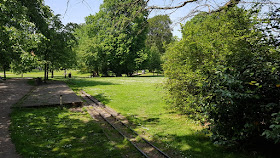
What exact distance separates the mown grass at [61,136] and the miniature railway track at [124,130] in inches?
22.2

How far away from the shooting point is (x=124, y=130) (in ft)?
32.9

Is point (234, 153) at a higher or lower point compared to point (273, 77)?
lower

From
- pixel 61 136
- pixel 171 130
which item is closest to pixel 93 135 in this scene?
pixel 61 136

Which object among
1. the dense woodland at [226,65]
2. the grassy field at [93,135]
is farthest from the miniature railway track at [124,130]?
the dense woodland at [226,65]

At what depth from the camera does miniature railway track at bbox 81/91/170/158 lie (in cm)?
743

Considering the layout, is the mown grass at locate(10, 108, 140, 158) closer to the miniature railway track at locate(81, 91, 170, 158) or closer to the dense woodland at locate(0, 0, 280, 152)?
the miniature railway track at locate(81, 91, 170, 158)

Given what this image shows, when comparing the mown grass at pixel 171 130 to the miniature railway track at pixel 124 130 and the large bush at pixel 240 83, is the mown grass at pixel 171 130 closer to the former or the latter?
the miniature railway track at pixel 124 130

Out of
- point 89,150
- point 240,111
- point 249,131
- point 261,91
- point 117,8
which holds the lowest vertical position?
point 89,150

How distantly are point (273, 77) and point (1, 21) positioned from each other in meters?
15.8

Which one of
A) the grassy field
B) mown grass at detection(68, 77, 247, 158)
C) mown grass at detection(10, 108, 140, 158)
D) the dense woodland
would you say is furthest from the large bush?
mown grass at detection(10, 108, 140, 158)

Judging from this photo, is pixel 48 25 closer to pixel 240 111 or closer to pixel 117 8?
pixel 117 8

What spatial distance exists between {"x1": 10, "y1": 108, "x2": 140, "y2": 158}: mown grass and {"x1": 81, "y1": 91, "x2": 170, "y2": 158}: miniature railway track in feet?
1.85

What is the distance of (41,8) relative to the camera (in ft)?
89.9

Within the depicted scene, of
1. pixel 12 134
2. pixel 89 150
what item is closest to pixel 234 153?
pixel 89 150
